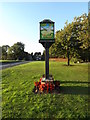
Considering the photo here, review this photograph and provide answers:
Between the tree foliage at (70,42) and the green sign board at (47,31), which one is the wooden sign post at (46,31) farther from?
the tree foliage at (70,42)

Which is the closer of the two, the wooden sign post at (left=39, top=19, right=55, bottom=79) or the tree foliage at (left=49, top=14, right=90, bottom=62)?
the wooden sign post at (left=39, top=19, right=55, bottom=79)

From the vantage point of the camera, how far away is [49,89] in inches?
353

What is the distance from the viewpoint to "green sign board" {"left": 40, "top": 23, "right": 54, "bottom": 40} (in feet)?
34.0

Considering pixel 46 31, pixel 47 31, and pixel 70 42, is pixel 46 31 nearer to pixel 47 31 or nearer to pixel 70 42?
pixel 47 31

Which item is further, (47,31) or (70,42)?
(70,42)

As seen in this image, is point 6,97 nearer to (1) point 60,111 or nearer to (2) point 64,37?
(1) point 60,111

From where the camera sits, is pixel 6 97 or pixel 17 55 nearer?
pixel 6 97

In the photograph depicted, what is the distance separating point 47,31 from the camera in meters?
10.4

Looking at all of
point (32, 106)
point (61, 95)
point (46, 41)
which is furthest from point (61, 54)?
point (32, 106)

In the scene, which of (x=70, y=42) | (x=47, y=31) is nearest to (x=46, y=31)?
(x=47, y=31)

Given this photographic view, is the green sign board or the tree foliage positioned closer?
the green sign board

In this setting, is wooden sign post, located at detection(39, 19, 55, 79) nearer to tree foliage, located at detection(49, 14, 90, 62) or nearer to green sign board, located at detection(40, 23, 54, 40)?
green sign board, located at detection(40, 23, 54, 40)

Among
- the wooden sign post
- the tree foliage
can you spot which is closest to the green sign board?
the wooden sign post

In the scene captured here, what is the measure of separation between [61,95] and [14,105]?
115 inches
